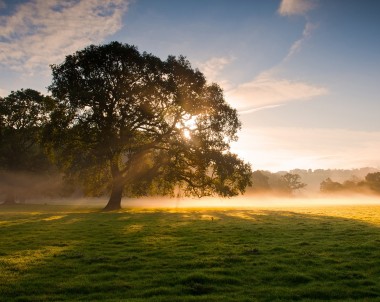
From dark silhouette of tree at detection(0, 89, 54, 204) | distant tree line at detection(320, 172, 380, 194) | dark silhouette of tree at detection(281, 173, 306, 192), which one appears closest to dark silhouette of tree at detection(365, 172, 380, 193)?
distant tree line at detection(320, 172, 380, 194)

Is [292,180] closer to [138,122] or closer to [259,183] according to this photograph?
[259,183]

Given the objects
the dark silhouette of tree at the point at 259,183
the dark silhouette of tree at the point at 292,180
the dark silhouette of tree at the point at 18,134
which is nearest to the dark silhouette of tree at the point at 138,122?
the dark silhouette of tree at the point at 18,134

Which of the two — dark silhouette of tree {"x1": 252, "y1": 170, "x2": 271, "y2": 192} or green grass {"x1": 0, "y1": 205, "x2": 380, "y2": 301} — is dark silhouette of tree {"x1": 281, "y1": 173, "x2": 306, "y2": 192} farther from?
green grass {"x1": 0, "y1": 205, "x2": 380, "y2": 301}

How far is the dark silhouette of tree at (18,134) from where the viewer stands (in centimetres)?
6131

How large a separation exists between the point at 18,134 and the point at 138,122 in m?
31.1

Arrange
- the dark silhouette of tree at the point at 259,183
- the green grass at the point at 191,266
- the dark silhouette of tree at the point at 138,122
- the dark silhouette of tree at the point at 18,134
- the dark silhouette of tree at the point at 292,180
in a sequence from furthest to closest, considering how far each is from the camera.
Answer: the dark silhouette of tree at the point at 292,180 → the dark silhouette of tree at the point at 259,183 → the dark silhouette of tree at the point at 18,134 → the dark silhouette of tree at the point at 138,122 → the green grass at the point at 191,266

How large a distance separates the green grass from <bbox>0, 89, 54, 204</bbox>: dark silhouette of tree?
47.2 metres

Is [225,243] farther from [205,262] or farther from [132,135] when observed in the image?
[132,135]

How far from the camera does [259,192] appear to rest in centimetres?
12850

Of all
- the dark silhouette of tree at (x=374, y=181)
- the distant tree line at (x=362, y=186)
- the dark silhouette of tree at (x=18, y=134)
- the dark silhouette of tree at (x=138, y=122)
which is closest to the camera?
the dark silhouette of tree at (x=138, y=122)

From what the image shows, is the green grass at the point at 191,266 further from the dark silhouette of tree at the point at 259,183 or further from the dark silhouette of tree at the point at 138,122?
the dark silhouette of tree at the point at 259,183

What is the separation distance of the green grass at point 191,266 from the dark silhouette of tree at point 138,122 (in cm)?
2261

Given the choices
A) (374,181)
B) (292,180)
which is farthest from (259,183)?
(374,181)

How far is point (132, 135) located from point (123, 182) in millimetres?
6424
